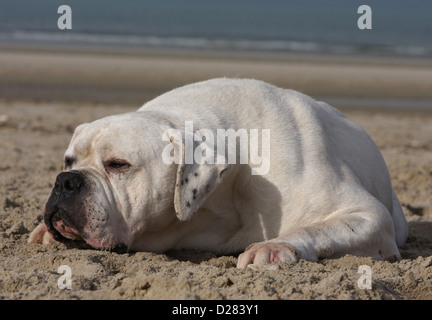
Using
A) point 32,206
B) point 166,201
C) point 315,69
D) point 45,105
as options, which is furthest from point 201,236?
point 315,69

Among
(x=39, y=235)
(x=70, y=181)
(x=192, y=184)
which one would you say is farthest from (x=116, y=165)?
(x=39, y=235)

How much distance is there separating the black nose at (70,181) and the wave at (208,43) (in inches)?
859

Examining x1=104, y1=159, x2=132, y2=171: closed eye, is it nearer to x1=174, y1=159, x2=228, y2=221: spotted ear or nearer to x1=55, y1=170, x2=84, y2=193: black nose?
x1=55, y1=170, x2=84, y2=193: black nose

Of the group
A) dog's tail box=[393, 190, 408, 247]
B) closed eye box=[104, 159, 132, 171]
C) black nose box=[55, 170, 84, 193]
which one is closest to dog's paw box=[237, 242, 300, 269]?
closed eye box=[104, 159, 132, 171]

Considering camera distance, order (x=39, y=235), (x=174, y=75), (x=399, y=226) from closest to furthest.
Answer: (x=39, y=235)
(x=399, y=226)
(x=174, y=75)

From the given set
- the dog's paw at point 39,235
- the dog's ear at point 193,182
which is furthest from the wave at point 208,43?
the dog's ear at point 193,182

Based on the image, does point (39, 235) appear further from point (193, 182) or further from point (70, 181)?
point (193, 182)

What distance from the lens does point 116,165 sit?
4.16m

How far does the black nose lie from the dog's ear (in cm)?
55

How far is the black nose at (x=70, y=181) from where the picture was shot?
4082 millimetres

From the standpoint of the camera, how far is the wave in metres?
26.6

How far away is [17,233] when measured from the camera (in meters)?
4.84

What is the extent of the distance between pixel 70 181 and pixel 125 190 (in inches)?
12.3

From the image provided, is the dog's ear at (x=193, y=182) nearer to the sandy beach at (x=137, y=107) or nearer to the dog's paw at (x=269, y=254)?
the sandy beach at (x=137, y=107)
